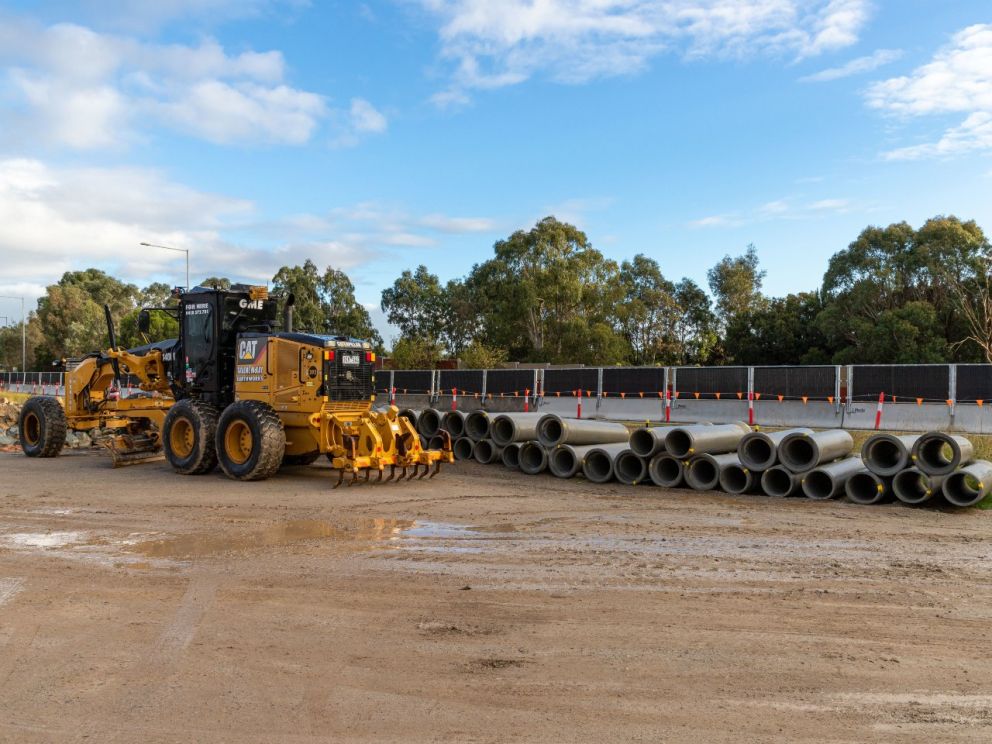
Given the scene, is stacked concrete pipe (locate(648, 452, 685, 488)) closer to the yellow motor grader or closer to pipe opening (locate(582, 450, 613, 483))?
pipe opening (locate(582, 450, 613, 483))

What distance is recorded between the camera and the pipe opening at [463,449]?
15.8 metres

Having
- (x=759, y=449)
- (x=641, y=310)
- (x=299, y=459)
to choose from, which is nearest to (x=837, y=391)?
(x=759, y=449)

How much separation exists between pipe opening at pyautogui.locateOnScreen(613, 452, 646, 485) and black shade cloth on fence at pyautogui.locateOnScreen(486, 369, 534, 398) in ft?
44.9

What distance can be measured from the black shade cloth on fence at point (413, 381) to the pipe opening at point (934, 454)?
19736 mm

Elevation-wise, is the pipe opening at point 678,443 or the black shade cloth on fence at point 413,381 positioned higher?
the black shade cloth on fence at point 413,381

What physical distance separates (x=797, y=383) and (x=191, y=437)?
15831mm

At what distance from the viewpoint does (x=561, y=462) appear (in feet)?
46.0

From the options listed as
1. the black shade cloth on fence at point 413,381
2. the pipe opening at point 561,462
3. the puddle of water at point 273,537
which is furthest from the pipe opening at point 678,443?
the black shade cloth on fence at point 413,381

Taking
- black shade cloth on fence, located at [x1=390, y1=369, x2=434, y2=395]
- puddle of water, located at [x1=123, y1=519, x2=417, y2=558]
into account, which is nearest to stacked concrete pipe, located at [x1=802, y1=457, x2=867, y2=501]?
puddle of water, located at [x1=123, y1=519, x2=417, y2=558]

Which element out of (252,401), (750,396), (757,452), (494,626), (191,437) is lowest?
(494,626)

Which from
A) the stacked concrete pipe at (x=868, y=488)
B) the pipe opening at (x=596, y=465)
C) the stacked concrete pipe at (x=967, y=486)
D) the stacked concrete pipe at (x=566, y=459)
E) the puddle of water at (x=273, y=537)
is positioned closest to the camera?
the puddle of water at (x=273, y=537)

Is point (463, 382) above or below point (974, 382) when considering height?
below

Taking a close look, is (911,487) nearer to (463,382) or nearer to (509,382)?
(509,382)

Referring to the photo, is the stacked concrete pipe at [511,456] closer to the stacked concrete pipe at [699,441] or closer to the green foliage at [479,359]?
the stacked concrete pipe at [699,441]
